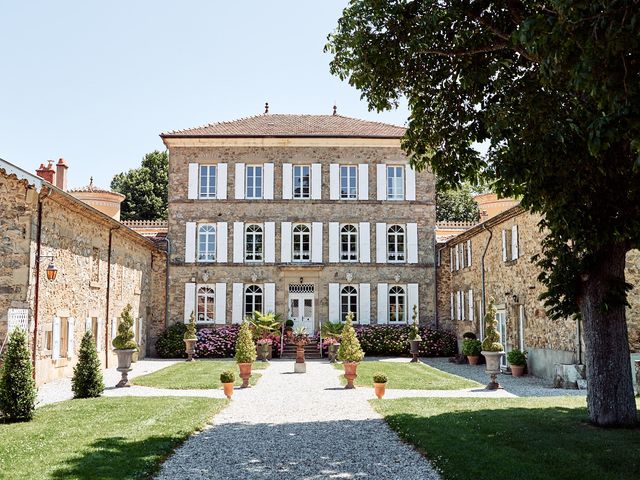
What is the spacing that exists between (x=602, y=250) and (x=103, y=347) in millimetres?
14753

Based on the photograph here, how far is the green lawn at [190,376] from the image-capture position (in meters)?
15.1

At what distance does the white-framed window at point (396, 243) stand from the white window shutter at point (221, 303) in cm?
668

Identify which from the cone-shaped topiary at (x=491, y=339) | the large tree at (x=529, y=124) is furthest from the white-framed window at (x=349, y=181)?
the large tree at (x=529, y=124)

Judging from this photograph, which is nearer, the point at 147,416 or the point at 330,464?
the point at 330,464

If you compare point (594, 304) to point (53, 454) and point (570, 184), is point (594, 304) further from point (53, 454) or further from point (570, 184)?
point (53, 454)

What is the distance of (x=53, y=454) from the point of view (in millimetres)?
7223

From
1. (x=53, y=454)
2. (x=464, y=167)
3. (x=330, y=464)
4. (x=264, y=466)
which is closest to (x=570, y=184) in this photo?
(x=464, y=167)

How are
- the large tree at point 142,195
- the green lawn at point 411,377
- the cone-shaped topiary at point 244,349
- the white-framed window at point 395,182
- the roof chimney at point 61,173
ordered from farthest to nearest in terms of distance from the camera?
the large tree at point 142,195 < the white-framed window at point 395,182 < the roof chimney at point 61,173 < the green lawn at point 411,377 < the cone-shaped topiary at point 244,349

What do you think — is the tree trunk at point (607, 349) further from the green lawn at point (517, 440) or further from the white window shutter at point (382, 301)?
the white window shutter at point (382, 301)

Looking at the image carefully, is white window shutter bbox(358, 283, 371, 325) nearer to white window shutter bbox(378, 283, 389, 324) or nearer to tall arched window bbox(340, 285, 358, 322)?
tall arched window bbox(340, 285, 358, 322)

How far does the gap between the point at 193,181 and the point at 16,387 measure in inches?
683

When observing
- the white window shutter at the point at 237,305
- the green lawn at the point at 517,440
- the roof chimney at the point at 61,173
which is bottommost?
the green lawn at the point at 517,440

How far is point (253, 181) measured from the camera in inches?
1048

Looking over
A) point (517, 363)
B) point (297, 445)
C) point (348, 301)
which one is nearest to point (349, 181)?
point (348, 301)
